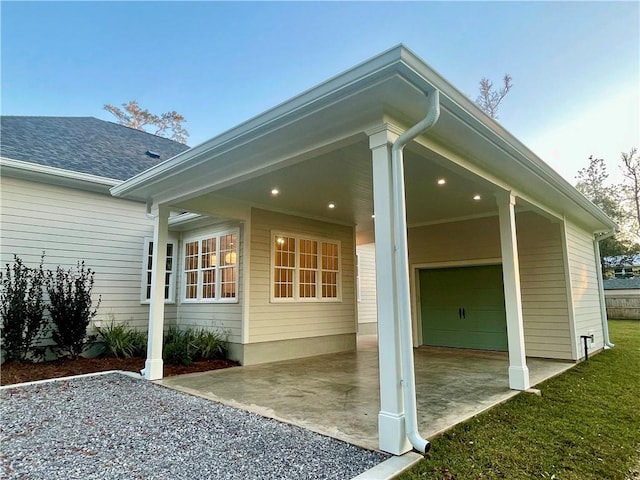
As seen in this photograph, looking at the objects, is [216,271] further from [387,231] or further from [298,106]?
[387,231]

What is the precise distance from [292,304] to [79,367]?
4.00 m

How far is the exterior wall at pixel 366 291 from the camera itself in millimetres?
13320

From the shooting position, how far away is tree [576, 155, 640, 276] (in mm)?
22266

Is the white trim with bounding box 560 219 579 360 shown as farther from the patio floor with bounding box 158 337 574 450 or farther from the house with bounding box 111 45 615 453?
the patio floor with bounding box 158 337 574 450

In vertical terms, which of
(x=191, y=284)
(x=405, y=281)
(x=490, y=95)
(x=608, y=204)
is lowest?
(x=405, y=281)

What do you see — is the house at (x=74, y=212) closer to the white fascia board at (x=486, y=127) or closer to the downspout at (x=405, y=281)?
the downspout at (x=405, y=281)

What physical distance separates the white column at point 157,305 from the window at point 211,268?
1578 millimetres

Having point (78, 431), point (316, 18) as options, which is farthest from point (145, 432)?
point (316, 18)

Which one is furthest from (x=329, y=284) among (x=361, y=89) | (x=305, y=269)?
(x=361, y=89)

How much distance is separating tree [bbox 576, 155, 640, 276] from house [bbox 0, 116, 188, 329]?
920 inches

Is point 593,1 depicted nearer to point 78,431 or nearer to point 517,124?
point 517,124

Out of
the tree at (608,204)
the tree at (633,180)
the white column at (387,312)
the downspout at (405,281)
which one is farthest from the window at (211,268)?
the tree at (633,180)

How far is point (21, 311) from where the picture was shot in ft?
21.2

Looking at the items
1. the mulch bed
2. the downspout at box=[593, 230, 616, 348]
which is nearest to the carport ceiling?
the mulch bed
